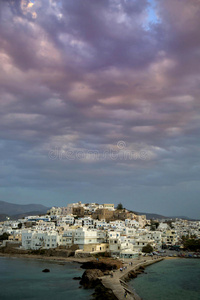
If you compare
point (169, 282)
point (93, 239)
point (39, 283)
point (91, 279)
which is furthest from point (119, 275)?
point (93, 239)

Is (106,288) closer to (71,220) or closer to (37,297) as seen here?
(37,297)

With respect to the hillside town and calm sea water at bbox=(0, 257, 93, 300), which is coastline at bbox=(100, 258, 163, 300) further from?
the hillside town

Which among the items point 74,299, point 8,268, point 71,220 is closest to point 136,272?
point 74,299

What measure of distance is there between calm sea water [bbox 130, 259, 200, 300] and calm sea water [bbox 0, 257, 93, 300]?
19.5 feet

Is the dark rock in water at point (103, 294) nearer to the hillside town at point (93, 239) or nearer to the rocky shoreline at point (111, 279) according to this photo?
the rocky shoreline at point (111, 279)

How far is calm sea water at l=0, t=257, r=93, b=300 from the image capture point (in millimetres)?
28602

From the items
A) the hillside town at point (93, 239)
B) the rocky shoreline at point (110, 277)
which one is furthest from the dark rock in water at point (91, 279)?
the hillside town at point (93, 239)

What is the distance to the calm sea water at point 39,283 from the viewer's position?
28602mm

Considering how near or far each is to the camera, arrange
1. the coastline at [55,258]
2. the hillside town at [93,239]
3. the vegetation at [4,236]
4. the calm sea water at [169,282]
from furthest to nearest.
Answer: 1. the vegetation at [4,236]
2. the hillside town at [93,239]
3. the coastline at [55,258]
4. the calm sea water at [169,282]

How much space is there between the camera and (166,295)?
28.6 meters

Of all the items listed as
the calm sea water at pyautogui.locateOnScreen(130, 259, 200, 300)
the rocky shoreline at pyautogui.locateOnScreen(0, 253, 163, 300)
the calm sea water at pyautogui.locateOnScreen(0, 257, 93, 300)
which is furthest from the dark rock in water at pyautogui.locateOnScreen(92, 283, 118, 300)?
the calm sea water at pyautogui.locateOnScreen(130, 259, 200, 300)

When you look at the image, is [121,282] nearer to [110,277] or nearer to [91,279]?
[110,277]

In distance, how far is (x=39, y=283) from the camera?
111 feet

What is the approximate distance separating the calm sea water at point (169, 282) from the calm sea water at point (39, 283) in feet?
19.5
